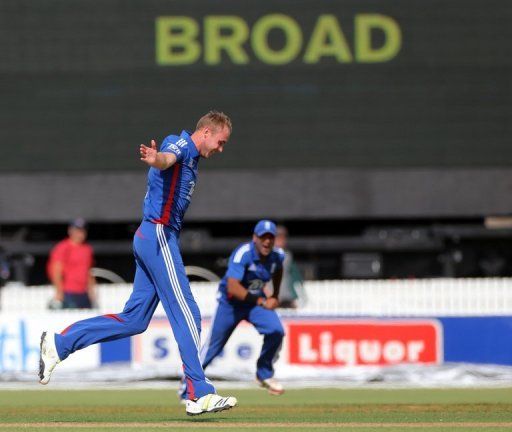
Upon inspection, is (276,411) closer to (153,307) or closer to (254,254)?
(153,307)

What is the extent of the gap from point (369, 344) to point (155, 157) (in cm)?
560

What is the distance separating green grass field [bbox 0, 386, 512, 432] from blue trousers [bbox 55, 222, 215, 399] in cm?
39

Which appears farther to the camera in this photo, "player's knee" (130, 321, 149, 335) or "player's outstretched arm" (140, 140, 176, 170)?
"player's knee" (130, 321, 149, 335)

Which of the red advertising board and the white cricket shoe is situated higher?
the white cricket shoe

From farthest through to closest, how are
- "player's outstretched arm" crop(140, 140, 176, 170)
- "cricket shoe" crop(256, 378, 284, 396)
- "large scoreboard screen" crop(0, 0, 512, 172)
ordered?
"large scoreboard screen" crop(0, 0, 512, 172) < "cricket shoe" crop(256, 378, 284, 396) < "player's outstretched arm" crop(140, 140, 176, 170)

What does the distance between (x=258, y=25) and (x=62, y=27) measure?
2250 millimetres

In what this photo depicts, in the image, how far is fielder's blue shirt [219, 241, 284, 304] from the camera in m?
10.7

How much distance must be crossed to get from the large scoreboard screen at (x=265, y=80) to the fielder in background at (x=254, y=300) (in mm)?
5529

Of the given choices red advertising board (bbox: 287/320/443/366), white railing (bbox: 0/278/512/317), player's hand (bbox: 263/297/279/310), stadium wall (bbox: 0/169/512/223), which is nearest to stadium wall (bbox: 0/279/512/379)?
red advertising board (bbox: 287/320/443/366)

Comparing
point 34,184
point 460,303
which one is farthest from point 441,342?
point 34,184

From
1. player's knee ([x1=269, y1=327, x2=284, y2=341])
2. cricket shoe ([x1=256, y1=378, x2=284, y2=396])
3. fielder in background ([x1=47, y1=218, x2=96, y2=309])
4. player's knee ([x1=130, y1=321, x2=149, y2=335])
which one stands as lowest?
cricket shoe ([x1=256, y1=378, x2=284, y2=396])

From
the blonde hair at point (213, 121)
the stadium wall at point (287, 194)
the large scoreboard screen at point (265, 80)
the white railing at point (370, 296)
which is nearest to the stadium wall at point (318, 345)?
the white railing at point (370, 296)

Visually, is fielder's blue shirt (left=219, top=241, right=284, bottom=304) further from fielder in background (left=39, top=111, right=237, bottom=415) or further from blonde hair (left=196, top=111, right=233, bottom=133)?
blonde hair (left=196, top=111, right=233, bottom=133)

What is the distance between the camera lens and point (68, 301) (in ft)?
48.7
